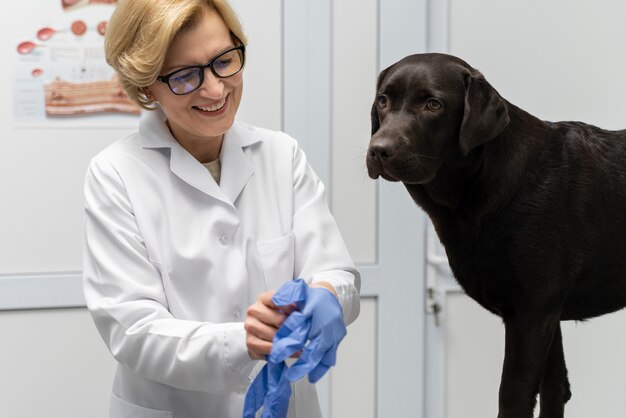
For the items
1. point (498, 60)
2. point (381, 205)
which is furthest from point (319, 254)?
point (498, 60)

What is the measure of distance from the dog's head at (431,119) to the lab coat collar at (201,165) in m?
0.31

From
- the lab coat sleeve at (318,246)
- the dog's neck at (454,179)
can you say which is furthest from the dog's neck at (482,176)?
the lab coat sleeve at (318,246)

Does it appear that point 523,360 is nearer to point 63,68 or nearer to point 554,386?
point 554,386

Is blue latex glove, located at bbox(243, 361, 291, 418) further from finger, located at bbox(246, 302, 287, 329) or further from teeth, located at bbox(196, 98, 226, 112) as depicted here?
teeth, located at bbox(196, 98, 226, 112)

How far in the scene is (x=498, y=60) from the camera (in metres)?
2.21

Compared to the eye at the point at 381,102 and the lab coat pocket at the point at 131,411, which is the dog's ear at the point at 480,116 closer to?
the eye at the point at 381,102

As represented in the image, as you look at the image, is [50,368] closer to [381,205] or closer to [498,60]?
[381,205]

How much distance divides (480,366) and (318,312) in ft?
4.81

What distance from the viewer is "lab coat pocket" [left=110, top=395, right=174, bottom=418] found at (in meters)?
1.29

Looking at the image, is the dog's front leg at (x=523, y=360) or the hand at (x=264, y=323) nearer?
the hand at (x=264, y=323)

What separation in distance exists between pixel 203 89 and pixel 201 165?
15 cm

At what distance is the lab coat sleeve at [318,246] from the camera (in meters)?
1.28

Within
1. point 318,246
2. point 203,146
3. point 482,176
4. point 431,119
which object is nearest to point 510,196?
point 482,176

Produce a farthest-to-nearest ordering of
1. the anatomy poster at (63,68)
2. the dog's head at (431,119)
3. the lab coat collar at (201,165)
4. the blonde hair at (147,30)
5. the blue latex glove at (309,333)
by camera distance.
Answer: the anatomy poster at (63,68) → the lab coat collar at (201,165) → the blonde hair at (147,30) → the dog's head at (431,119) → the blue latex glove at (309,333)
